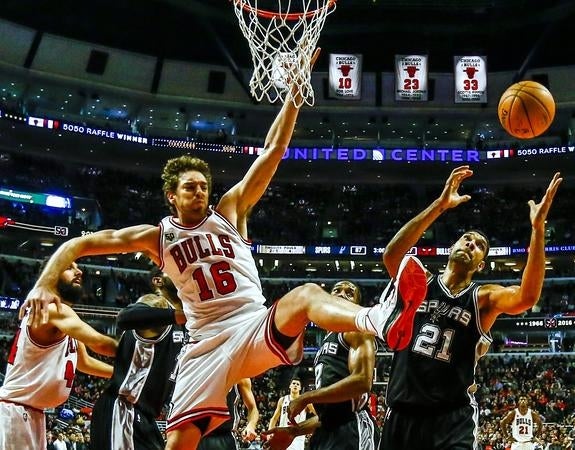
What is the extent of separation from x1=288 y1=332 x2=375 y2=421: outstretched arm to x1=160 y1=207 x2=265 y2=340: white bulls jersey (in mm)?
777

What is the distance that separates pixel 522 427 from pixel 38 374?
10.8 m

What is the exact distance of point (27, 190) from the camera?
33688mm

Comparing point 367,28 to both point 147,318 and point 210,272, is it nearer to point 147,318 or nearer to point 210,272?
point 210,272

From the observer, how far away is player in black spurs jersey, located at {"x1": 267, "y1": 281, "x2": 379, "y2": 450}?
19.2ft

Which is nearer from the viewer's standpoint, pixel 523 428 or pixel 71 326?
pixel 71 326

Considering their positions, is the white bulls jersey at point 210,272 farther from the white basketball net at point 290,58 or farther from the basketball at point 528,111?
→ the basketball at point 528,111

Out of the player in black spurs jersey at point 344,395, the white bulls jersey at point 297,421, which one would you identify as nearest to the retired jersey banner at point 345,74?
the white bulls jersey at point 297,421

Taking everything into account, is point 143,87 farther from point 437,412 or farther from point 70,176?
point 437,412

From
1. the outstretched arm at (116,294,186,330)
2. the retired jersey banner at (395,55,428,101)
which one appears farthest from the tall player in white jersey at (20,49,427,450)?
the retired jersey banner at (395,55,428,101)

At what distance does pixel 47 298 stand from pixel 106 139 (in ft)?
101

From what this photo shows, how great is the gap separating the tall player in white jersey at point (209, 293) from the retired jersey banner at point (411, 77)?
2901cm

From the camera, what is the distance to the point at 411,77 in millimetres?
33750

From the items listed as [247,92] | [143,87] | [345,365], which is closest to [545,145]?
[247,92]

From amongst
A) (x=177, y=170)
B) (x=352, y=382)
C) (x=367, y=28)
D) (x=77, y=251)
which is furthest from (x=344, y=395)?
(x=367, y=28)
